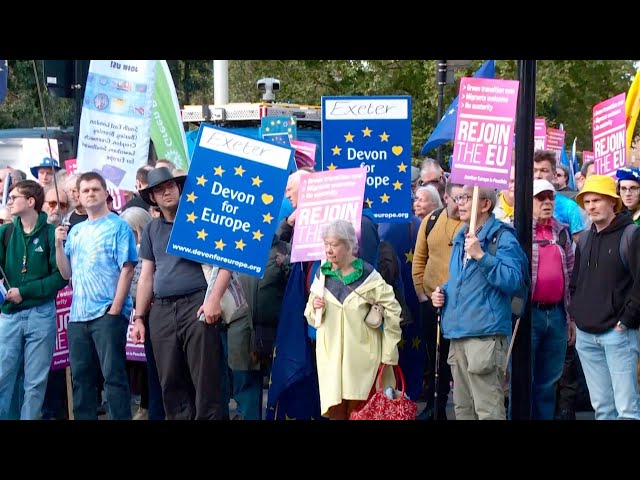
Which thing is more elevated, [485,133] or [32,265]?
[485,133]

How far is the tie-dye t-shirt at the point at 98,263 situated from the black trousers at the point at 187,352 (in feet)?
1.67

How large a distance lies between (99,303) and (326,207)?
5.93ft

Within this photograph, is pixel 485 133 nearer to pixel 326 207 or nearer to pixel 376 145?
pixel 326 207

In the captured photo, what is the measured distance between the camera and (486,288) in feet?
24.7

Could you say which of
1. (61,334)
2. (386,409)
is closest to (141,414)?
(61,334)

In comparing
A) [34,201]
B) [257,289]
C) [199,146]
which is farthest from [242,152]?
[34,201]

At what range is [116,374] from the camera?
8328 millimetres

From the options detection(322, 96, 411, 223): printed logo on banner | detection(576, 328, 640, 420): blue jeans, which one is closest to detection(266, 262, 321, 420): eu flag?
detection(322, 96, 411, 223): printed logo on banner

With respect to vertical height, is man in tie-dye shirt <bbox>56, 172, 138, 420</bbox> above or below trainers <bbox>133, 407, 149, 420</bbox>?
above

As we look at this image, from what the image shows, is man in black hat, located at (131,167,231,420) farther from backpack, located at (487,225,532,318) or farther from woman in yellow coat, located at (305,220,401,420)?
backpack, located at (487,225,532,318)

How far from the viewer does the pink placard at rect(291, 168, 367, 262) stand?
8.20 meters

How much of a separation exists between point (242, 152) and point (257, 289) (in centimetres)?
116

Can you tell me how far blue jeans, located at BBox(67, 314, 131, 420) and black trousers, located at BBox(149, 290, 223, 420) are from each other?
41 cm
